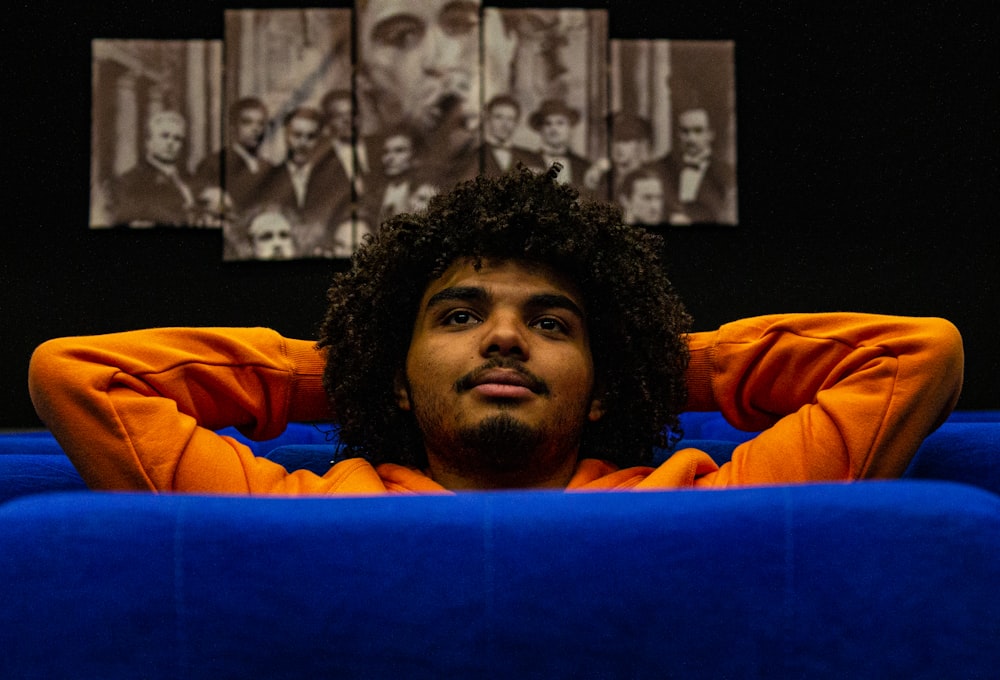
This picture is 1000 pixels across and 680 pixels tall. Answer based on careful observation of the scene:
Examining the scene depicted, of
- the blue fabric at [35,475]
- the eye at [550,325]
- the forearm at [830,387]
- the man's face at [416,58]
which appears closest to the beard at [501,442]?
the eye at [550,325]

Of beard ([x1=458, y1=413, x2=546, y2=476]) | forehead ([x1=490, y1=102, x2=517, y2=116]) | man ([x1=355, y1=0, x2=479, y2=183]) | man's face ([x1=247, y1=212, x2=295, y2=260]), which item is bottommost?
beard ([x1=458, y1=413, x2=546, y2=476])

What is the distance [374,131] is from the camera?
3.14 metres

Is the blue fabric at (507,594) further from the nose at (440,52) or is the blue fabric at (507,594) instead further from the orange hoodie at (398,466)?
the nose at (440,52)

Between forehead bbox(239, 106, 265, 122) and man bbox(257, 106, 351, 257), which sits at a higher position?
forehead bbox(239, 106, 265, 122)

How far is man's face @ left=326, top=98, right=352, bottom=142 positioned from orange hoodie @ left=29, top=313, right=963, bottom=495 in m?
1.91

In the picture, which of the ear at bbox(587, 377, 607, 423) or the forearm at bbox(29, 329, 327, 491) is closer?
the forearm at bbox(29, 329, 327, 491)

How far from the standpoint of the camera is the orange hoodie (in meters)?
1.13

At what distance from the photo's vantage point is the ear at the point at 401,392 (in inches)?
55.8

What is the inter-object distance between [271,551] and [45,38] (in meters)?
3.19

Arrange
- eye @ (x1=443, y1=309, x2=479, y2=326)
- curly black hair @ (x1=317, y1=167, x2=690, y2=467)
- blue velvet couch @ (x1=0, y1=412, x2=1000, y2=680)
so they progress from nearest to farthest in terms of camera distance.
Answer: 1. blue velvet couch @ (x1=0, y1=412, x2=1000, y2=680)
2. eye @ (x1=443, y1=309, x2=479, y2=326)
3. curly black hair @ (x1=317, y1=167, x2=690, y2=467)

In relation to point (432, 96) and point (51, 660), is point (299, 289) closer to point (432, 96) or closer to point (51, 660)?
point (432, 96)

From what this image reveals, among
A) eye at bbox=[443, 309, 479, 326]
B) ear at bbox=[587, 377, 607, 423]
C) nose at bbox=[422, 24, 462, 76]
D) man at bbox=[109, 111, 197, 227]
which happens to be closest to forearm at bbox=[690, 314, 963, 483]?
ear at bbox=[587, 377, 607, 423]

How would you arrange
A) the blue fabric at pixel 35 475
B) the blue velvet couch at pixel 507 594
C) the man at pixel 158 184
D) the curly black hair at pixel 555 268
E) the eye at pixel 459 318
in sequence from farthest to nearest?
the man at pixel 158 184 → the curly black hair at pixel 555 268 → the eye at pixel 459 318 → the blue fabric at pixel 35 475 → the blue velvet couch at pixel 507 594

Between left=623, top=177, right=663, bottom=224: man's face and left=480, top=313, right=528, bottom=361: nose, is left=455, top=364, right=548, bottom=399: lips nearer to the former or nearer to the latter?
left=480, top=313, right=528, bottom=361: nose
